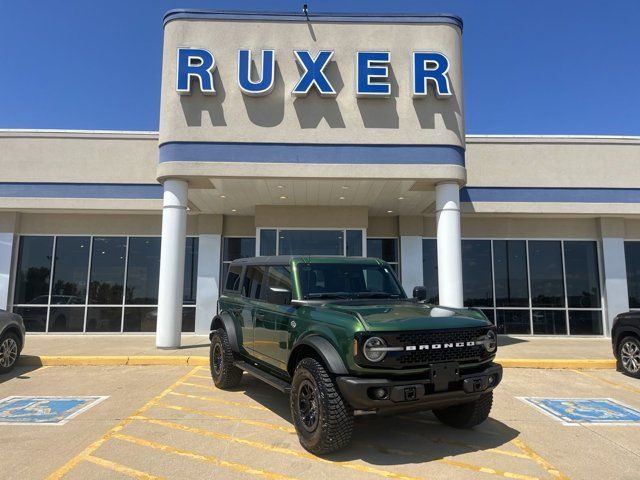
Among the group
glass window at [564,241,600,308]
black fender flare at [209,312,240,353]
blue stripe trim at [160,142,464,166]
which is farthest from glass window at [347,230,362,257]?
glass window at [564,241,600,308]

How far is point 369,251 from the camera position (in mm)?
15609

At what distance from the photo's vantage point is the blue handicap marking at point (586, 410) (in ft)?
19.0

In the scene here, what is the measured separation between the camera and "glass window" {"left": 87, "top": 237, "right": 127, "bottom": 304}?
1486cm

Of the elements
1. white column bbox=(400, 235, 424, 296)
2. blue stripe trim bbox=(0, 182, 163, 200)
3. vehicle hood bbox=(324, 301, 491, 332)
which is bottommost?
vehicle hood bbox=(324, 301, 491, 332)

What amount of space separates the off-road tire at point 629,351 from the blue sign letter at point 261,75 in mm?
9825

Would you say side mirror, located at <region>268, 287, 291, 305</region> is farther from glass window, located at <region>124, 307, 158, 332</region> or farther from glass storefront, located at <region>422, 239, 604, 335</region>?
glass window, located at <region>124, 307, 158, 332</region>

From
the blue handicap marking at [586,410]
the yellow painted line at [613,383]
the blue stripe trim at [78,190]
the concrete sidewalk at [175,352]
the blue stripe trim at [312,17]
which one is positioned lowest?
the yellow painted line at [613,383]

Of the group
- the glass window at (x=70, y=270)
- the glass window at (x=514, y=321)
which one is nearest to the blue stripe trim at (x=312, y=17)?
the glass window at (x=70, y=270)

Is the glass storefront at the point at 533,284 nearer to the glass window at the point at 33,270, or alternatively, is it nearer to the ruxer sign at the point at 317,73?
the ruxer sign at the point at 317,73

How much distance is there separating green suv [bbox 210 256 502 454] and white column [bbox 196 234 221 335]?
9.15 metres

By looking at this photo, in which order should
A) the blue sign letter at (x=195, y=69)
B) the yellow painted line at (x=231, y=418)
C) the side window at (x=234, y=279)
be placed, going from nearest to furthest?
1. the yellow painted line at (x=231, y=418)
2. the side window at (x=234, y=279)
3. the blue sign letter at (x=195, y=69)

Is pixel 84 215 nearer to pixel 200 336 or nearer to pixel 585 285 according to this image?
pixel 200 336

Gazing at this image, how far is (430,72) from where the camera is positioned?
11383 millimetres

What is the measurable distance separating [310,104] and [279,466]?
9227 millimetres
